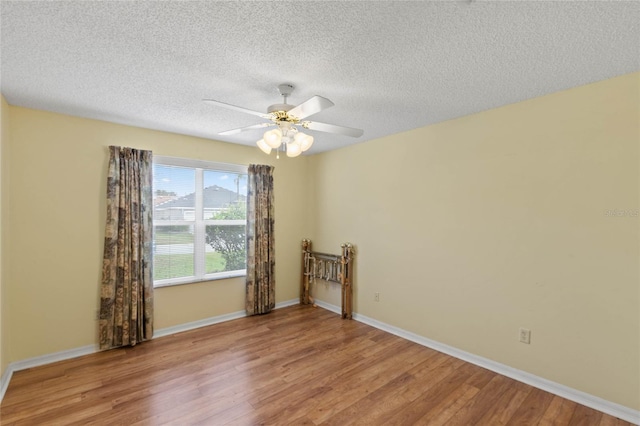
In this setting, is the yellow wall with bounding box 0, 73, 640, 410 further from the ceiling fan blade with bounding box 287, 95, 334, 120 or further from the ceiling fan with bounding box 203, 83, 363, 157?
the ceiling fan blade with bounding box 287, 95, 334, 120

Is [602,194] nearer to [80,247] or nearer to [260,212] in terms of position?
[260,212]

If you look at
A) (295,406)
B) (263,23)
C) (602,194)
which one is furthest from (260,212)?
(602,194)

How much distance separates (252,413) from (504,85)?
10.5 feet

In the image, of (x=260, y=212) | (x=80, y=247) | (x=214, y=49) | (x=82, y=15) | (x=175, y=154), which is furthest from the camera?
(x=260, y=212)

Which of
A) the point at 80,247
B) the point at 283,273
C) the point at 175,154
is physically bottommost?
the point at 283,273

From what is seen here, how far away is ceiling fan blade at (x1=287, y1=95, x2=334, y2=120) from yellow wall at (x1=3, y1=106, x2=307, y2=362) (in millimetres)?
2379

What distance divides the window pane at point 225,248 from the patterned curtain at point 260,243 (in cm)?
17

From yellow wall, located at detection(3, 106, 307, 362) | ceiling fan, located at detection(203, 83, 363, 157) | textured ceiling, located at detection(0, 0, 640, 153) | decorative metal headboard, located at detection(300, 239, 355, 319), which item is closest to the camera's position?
textured ceiling, located at detection(0, 0, 640, 153)

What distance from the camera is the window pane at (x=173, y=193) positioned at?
3688mm

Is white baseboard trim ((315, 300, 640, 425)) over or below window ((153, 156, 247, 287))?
below

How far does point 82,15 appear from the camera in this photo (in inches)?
60.0

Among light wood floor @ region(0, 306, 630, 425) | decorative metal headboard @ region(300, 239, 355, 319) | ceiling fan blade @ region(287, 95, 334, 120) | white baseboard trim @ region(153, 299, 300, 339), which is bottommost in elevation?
light wood floor @ region(0, 306, 630, 425)

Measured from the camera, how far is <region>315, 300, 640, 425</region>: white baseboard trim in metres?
2.17

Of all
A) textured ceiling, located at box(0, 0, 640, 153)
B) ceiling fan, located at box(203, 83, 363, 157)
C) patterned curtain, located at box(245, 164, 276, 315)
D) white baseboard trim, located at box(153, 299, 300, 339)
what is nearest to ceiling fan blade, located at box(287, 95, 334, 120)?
ceiling fan, located at box(203, 83, 363, 157)
